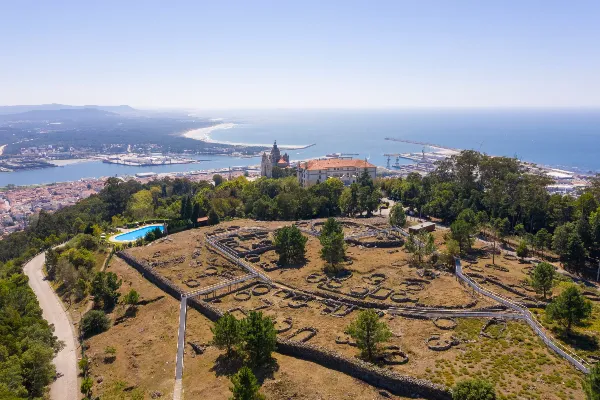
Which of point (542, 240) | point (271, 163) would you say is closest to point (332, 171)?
point (271, 163)

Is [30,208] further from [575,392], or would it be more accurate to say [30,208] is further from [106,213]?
[575,392]

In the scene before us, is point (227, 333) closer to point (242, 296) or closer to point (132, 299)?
point (242, 296)

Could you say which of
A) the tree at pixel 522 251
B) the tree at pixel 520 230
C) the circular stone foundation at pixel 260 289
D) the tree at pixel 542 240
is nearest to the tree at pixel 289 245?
the circular stone foundation at pixel 260 289

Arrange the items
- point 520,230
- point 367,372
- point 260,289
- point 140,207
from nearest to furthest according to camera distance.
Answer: point 367,372
point 260,289
point 520,230
point 140,207

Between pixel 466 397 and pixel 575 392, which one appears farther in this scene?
pixel 575 392

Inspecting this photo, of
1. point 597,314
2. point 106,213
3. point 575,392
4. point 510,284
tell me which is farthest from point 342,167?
point 575,392

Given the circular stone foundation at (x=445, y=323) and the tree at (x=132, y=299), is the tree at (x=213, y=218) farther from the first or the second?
the circular stone foundation at (x=445, y=323)
